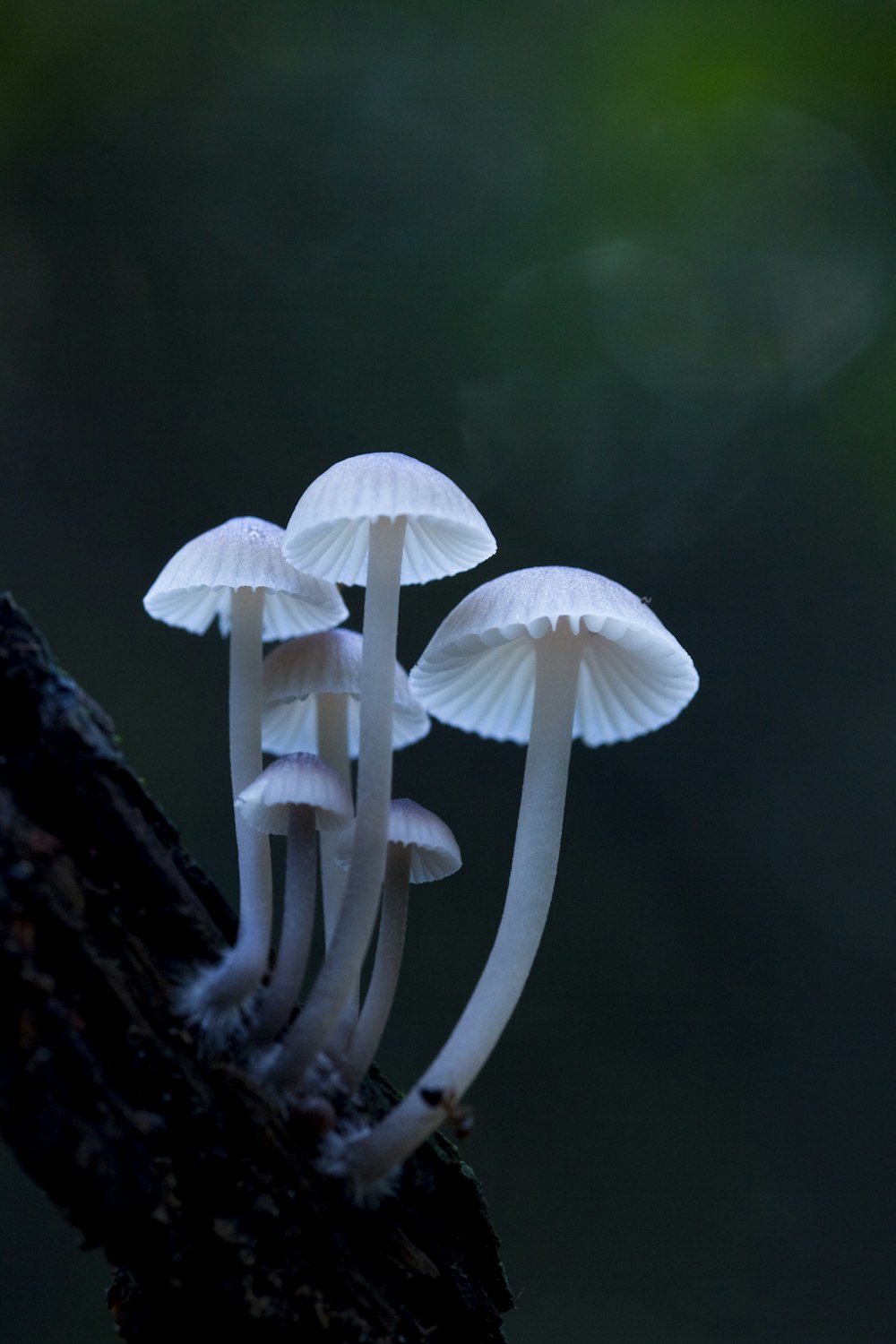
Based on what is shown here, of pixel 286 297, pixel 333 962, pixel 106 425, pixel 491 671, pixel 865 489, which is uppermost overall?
pixel 865 489

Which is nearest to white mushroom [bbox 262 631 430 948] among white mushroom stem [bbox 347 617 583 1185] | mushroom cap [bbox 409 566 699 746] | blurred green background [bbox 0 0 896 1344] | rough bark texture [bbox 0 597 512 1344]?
mushroom cap [bbox 409 566 699 746]

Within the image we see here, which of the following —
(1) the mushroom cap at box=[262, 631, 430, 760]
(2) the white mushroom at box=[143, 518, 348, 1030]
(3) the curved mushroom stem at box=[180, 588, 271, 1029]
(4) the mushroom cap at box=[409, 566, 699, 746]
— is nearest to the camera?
(3) the curved mushroom stem at box=[180, 588, 271, 1029]

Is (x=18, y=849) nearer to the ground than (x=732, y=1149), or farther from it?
nearer to the ground

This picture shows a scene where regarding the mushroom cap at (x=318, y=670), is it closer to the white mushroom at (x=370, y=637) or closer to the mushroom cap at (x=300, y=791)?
the white mushroom at (x=370, y=637)

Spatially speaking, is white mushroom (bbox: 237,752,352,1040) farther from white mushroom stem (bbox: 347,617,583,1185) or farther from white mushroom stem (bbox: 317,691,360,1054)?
white mushroom stem (bbox: 347,617,583,1185)

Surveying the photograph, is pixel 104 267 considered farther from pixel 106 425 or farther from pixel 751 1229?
pixel 751 1229

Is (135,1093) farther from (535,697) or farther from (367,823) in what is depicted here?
(535,697)

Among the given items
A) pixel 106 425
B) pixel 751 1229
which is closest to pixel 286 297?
pixel 106 425

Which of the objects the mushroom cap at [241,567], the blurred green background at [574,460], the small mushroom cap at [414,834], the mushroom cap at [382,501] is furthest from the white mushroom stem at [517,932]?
the blurred green background at [574,460]
